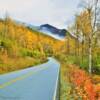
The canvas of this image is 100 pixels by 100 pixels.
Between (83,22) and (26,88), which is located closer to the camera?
(26,88)

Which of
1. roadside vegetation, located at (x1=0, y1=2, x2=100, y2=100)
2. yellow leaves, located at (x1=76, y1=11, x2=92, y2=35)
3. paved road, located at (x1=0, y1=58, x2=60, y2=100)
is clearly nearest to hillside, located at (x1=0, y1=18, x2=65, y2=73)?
roadside vegetation, located at (x1=0, y1=2, x2=100, y2=100)

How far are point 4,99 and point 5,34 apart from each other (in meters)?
103

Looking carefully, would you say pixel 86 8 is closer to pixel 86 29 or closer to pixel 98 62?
pixel 86 29

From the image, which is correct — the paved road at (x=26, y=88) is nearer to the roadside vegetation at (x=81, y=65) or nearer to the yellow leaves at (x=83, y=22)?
the roadside vegetation at (x=81, y=65)

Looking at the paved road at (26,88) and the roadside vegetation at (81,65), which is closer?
the paved road at (26,88)

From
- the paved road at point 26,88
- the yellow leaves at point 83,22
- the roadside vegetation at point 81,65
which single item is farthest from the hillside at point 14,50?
the paved road at point 26,88

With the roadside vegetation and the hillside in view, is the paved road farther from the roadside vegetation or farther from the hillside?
the hillside

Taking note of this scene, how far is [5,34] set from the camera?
11875 centimetres

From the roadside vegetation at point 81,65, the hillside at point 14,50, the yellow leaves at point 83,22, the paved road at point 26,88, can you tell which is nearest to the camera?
the paved road at point 26,88

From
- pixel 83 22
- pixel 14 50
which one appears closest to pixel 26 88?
pixel 83 22

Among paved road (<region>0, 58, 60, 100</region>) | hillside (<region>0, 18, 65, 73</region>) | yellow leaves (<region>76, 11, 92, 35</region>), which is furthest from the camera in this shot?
hillside (<region>0, 18, 65, 73</region>)

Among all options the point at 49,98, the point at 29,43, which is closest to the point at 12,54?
the point at 49,98

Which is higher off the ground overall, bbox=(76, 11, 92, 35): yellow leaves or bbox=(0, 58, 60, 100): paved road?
bbox=(76, 11, 92, 35): yellow leaves

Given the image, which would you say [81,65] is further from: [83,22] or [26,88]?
[26,88]
